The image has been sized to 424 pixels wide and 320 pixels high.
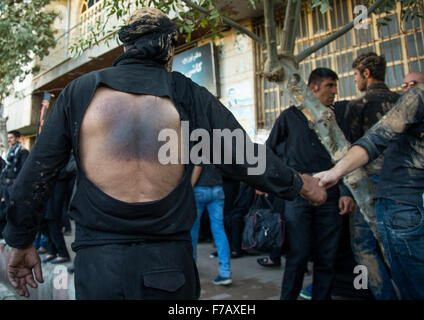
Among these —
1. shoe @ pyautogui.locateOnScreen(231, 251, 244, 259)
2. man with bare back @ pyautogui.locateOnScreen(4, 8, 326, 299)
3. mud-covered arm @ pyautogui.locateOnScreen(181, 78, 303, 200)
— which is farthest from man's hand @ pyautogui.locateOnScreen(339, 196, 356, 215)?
shoe @ pyautogui.locateOnScreen(231, 251, 244, 259)

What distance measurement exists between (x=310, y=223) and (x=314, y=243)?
0.21 metres

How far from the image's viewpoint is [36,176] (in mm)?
1575

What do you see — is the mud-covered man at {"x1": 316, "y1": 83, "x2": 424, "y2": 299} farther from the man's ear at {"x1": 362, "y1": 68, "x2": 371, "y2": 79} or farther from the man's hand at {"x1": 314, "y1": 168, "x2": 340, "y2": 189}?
the man's ear at {"x1": 362, "y1": 68, "x2": 371, "y2": 79}

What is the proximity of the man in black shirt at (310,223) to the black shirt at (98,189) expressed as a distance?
145 cm

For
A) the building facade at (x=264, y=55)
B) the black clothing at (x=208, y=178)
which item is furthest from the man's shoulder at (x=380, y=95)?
the black clothing at (x=208, y=178)

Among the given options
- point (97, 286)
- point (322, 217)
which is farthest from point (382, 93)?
point (97, 286)

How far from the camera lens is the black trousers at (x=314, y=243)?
2986 millimetres

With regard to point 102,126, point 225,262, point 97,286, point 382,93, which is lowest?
point 225,262

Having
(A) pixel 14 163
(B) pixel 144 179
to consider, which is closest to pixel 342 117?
(B) pixel 144 179

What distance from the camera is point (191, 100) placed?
5.59 feet

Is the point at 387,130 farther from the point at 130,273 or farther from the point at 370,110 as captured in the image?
the point at 130,273

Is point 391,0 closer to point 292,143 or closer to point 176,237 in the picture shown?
point 292,143

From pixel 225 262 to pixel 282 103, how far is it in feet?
14.7

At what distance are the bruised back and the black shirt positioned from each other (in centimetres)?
4
